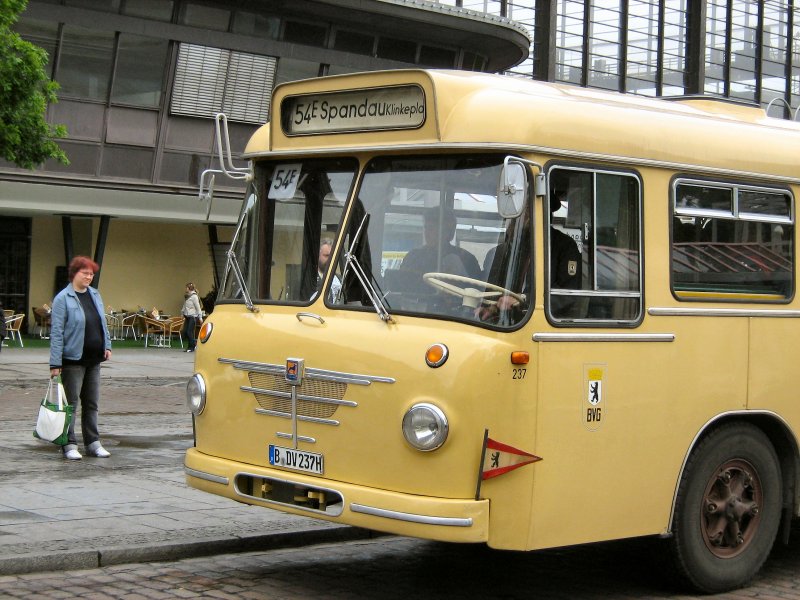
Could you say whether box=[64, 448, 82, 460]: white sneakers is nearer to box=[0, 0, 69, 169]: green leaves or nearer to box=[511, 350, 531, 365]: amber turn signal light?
box=[511, 350, 531, 365]: amber turn signal light

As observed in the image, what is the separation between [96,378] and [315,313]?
5409 millimetres

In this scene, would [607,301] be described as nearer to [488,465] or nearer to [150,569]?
[488,465]

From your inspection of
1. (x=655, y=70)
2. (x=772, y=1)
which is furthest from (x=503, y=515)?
(x=772, y=1)

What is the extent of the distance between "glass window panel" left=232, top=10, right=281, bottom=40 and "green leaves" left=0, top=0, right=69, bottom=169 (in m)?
12.0

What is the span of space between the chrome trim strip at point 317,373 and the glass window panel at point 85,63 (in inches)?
996

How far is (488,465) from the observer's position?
6.46m

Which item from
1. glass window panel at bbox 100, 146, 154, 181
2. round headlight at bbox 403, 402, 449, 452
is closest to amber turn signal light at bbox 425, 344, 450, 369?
round headlight at bbox 403, 402, 449, 452

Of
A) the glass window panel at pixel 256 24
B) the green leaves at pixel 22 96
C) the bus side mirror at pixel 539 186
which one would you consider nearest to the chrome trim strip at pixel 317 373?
the bus side mirror at pixel 539 186

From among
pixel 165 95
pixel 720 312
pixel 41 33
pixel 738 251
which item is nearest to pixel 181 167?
pixel 165 95

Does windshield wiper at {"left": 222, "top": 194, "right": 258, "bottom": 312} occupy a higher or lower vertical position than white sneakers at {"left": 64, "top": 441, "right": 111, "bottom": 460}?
higher

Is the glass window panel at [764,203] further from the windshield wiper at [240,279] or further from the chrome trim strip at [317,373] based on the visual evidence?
the windshield wiper at [240,279]

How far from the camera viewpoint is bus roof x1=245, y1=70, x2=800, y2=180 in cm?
675

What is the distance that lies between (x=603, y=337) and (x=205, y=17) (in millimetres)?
27456

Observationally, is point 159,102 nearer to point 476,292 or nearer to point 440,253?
point 440,253
